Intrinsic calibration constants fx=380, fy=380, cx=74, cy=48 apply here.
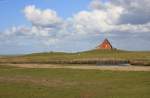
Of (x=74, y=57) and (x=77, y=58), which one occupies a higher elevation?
(x=74, y=57)

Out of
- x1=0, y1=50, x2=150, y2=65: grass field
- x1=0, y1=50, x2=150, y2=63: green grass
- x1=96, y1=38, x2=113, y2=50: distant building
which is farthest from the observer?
x1=96, y1=38, x2=113, y2=50: distant building

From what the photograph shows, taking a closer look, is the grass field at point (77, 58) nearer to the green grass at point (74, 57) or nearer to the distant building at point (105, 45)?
the green grass at point (74, 57)

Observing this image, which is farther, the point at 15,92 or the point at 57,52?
the point at 57,52

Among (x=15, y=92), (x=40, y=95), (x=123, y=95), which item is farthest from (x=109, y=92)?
(x=15, y=92)

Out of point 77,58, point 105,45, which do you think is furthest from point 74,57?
point 105,45

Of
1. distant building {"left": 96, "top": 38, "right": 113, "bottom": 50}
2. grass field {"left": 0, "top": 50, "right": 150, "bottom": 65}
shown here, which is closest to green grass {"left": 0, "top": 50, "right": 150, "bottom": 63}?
grass field {"left": 0, "top": 50, "right": 150, "bottom": 65}

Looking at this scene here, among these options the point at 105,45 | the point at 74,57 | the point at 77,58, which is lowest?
the point at 77,58

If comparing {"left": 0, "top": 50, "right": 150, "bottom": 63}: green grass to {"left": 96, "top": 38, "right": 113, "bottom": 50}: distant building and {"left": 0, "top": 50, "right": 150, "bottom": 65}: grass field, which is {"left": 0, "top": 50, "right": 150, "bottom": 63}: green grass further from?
{"left": 96, "top": 38, "right": 113, "bottom": 50}: distant building

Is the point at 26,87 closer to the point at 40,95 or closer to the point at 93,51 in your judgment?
the point at 40,95

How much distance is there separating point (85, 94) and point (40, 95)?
159 inches

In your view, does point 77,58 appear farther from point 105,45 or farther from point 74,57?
point 105,45

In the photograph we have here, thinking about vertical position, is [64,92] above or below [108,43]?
below

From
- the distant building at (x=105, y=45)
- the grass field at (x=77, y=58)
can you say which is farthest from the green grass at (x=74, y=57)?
the distant building at (x=105, y=45)

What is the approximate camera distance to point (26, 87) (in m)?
40.6
